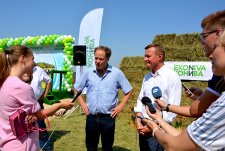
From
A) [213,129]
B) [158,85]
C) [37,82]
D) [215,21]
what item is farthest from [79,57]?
[213,129]

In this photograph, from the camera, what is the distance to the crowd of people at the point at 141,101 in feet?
4.54

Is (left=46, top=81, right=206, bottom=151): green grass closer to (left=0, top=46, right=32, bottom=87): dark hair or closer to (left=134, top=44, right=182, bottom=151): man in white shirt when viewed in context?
(left=134, top=44, right=182, bottom=151): man in white shirt

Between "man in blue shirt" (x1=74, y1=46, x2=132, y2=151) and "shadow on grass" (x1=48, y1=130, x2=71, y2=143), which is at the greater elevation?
"man in blue shirt" (x1=74, y1=46, x2=132, y2=151)

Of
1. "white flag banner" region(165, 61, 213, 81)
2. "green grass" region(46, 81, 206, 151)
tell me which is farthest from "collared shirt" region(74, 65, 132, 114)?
"white flag banner" region(165, 61, 213, 81)

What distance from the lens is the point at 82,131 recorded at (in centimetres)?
824

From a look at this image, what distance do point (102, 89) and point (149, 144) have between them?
1.36 m

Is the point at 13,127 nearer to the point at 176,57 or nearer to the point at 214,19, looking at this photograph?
the point at 214,19

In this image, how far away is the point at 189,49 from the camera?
29.1ft

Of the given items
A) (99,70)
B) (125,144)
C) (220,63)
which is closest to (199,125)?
(220,63)

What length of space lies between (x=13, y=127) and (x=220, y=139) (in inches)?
75.8

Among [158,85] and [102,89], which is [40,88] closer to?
[102,89]

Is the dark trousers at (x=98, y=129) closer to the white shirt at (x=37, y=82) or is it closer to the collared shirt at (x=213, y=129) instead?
the white shirt at (x=37, y=82)

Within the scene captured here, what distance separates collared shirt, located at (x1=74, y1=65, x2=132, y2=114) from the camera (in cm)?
494

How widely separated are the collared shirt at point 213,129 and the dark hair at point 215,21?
2.45 ft
